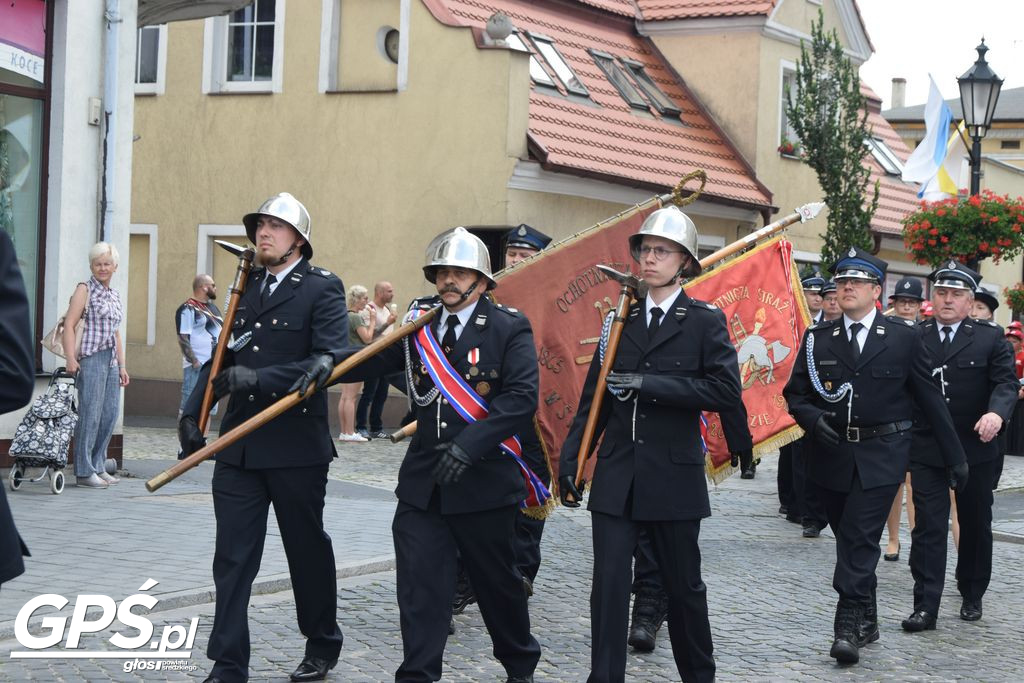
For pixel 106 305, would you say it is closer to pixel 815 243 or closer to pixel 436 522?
pixel 436 522

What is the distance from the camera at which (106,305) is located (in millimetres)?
13133

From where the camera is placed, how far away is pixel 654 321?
693 centimetres

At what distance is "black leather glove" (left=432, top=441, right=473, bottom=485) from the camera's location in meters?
6.29

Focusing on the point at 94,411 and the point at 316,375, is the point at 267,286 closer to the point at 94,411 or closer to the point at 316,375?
the point at 316,375

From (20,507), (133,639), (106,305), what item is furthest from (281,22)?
(133,639)

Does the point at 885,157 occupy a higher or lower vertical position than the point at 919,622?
higher

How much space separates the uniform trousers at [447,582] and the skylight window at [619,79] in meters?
20.2

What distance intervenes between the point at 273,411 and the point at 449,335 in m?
0.78


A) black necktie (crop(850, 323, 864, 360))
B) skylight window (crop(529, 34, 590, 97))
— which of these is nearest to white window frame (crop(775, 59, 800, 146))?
skylight window (crop(529, 34, 590, 97))

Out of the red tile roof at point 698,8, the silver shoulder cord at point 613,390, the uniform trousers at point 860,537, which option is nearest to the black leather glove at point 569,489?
the silver shoulder cord at point 613,390

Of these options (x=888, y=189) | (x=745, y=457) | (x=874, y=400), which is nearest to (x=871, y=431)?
(x=874, y=400)

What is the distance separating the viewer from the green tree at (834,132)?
25156 millimetres

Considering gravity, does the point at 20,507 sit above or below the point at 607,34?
below

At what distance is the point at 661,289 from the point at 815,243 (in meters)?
23.6
